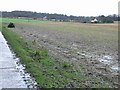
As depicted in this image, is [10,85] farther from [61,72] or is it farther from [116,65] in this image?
[116,65]

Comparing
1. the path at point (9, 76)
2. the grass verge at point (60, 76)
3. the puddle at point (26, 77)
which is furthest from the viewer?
the grass verge at point (60, 76)

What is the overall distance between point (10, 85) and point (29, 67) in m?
3.33

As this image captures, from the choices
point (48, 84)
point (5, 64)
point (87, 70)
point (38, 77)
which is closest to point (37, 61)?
point (5, 64)

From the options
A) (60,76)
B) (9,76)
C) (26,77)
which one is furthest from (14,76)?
(60,76)

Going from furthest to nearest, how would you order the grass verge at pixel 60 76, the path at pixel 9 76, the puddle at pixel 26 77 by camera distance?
the grass verge at pixel 60 76 → the puddle at pixel 26 77 → the path at pixel 9 76

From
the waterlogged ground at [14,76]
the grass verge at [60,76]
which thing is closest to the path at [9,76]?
the waterlogged ground at [14,76]

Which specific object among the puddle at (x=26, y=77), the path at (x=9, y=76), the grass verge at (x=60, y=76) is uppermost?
the path at (x=9, y=76)

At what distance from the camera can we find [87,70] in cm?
1280

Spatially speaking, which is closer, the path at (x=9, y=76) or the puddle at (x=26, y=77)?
the path at (x=9, y=76)

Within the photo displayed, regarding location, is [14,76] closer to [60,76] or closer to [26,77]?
[26,77]

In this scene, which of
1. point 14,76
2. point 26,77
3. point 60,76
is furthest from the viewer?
point 60,76

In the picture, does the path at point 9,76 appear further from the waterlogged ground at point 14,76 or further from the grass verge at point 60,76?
the grass verge at point 60,76

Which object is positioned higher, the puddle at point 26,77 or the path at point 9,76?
the path at point 9,76

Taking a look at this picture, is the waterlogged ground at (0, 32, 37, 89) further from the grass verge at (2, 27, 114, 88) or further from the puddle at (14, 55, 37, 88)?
the grass verge at (2, 27, 114, 88)
